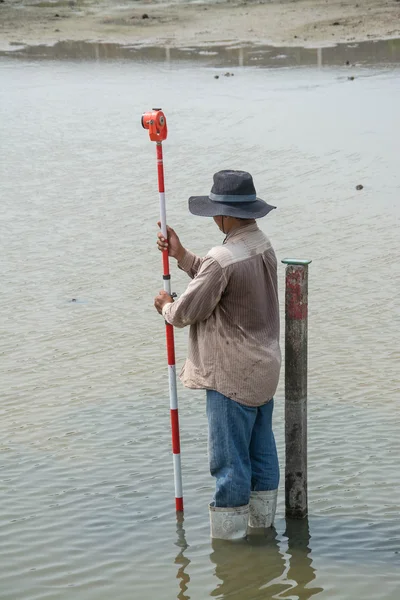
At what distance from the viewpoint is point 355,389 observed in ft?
24.0

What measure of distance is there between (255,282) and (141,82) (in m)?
21.8

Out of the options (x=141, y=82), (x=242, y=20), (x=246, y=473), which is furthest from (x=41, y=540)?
(x=242, y=20)

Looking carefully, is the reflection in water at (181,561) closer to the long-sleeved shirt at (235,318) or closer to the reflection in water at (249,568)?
the reflection in water at (249,568)

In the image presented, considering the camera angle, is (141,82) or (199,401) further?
(141,82)

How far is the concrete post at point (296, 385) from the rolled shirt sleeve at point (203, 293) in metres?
0.48

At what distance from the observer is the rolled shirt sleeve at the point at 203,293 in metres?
4.75

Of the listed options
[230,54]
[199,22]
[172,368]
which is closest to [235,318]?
[172,368]

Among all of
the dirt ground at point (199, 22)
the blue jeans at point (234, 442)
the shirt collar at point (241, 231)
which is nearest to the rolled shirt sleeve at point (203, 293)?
the shirt collar at point (241, 231)

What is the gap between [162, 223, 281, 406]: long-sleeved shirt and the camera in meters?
4.77

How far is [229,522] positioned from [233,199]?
1513 millimetres

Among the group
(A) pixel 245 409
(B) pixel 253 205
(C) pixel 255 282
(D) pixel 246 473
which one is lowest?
(D) pixel 246 473

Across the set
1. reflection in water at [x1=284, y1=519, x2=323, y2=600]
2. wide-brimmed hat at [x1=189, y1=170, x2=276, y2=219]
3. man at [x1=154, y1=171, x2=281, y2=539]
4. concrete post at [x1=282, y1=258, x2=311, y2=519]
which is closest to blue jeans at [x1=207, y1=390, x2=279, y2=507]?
man at [x1=154, y1=171, x2=281, y2=539]

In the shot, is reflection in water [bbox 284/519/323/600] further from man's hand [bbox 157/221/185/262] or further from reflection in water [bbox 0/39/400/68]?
reflection in water [bbox 0/39/400/68]

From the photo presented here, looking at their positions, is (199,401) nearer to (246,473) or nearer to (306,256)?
(246,473)
